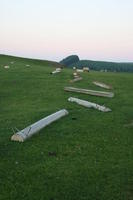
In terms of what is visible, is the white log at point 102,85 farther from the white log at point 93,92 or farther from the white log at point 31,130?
the white log at point 31,130

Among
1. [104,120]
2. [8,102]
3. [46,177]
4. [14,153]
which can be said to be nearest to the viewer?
[46,177]

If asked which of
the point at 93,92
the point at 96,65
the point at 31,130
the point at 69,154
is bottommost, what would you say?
the point at 69,154

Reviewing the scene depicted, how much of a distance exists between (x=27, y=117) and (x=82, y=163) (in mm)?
4428

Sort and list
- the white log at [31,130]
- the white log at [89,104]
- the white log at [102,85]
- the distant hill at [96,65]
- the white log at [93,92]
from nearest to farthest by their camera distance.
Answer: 1. the white log at [31,130]
2. the white log at [89,104]
3. the white log at [93,92]
4. the white log at [102,85]
5. the distant hill at [96,65]

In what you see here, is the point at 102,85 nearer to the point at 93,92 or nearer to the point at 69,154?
the point at 93,92

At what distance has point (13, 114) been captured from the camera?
10.9 metres

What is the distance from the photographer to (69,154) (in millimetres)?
6809

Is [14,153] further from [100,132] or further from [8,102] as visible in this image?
[8,102]

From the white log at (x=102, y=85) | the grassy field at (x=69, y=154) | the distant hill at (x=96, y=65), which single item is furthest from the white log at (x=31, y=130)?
the distant hill at (x=96, y=65)

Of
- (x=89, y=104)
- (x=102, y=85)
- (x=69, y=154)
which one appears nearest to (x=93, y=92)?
(x=89, y=104)

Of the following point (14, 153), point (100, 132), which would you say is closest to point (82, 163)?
point (14, 153)

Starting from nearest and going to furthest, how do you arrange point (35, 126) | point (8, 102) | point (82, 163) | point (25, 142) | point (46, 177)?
point (46, 177), point (82, 163), point (25, 142), point (35, 126), point (8, 102)

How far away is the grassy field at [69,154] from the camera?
5.17m

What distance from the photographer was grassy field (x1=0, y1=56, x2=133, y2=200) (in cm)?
517
